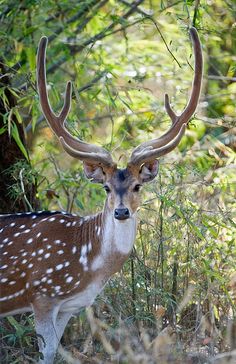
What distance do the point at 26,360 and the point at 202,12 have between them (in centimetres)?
337

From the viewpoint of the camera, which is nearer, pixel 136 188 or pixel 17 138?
pixel 136 188

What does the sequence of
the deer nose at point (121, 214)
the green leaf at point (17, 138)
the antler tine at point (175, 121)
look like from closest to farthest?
the deer nose at point (121, 214), the antler tine at point (175, 121), the green leaf at point (17, 138)

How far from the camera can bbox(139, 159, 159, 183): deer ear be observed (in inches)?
288

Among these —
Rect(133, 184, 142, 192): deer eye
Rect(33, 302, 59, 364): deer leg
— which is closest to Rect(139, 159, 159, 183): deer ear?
Rect(133, 184, 142, 192): deer eye

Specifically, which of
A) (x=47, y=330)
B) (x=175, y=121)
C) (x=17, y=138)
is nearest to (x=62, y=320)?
(x=47, y=330)

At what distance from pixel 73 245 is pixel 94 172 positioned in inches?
22.5

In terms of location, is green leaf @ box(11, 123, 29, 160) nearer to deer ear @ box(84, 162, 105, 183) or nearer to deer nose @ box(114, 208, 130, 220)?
deer ear @ box(84, 162, 105, 183)

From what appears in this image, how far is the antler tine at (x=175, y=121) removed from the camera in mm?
7105

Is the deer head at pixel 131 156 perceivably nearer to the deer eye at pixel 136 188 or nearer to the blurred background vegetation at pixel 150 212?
the deer eye at pixel 136 188

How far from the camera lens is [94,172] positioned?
741cm

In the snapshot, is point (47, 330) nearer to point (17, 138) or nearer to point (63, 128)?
point (63, 128)

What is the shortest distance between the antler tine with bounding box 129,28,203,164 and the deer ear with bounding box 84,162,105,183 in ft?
0.93

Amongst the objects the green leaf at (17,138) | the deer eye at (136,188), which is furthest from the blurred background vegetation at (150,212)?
Answer: the deer eye at (136,188)

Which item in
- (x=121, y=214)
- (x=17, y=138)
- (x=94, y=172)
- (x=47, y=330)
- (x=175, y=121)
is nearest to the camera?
(x=121, y=214)
